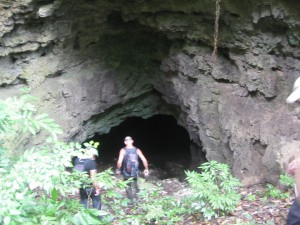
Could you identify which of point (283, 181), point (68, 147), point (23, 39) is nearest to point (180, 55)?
point (23, 39)

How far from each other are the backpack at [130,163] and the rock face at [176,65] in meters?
1.89

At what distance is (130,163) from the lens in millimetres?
5945

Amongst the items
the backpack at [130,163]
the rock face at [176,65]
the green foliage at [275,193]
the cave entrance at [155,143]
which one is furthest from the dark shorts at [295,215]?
the cave entrance at [155,143]

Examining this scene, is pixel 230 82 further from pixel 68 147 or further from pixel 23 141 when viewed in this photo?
pixel 68 147

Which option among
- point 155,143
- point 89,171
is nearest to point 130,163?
point 89,171

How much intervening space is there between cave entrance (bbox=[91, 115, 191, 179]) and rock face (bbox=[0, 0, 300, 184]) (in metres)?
1.74

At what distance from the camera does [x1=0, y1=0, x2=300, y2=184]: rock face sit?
6305mm

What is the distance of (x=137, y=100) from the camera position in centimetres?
974

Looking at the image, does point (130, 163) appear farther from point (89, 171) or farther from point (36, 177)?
point (36, 177)

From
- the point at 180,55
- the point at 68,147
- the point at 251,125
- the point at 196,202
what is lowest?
the point at 196,202

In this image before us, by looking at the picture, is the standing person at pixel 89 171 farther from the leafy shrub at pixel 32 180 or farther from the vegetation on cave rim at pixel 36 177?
the leafy shrub at pixel 32 180

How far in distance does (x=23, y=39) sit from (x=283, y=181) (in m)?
5.24

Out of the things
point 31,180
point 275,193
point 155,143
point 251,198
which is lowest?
point 155,143

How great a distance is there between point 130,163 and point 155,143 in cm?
690
